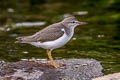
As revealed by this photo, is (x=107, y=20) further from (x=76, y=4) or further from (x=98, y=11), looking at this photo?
(x=76, y=4)

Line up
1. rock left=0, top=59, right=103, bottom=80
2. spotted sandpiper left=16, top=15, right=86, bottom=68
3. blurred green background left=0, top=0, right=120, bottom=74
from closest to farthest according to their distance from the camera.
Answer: rock left=0, top=59, right=103, bottom=80, spotted sandpiper left=16, top=15, right=86, bottom=68, blurred green background left=0, top=0, right=120, bottom=74

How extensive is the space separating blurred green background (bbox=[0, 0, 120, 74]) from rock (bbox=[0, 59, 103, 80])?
81cm

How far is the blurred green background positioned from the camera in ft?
47.5

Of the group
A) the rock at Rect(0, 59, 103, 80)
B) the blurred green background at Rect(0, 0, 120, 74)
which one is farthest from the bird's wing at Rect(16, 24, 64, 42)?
the blurred green background at Rect(0, 0, 120, 74)

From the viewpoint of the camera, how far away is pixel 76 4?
2591cm

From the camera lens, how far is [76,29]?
1973 cm

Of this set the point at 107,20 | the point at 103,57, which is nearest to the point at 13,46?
the point at 103,57

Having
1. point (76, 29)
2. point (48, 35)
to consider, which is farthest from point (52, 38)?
point (76, 29)

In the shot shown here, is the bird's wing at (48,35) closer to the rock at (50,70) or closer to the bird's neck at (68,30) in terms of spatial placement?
the bird's neck at (68,30)

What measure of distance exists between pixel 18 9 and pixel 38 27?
5.15 meters

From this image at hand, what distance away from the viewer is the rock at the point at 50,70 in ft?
33.4

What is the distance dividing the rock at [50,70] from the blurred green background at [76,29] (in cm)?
81

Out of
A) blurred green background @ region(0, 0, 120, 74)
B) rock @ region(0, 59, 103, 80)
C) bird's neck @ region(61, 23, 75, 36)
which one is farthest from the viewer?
blurred green background @ region(0, 0, 120, 74)

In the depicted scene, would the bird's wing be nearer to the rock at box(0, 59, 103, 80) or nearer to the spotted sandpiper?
the spotted sandpiper
